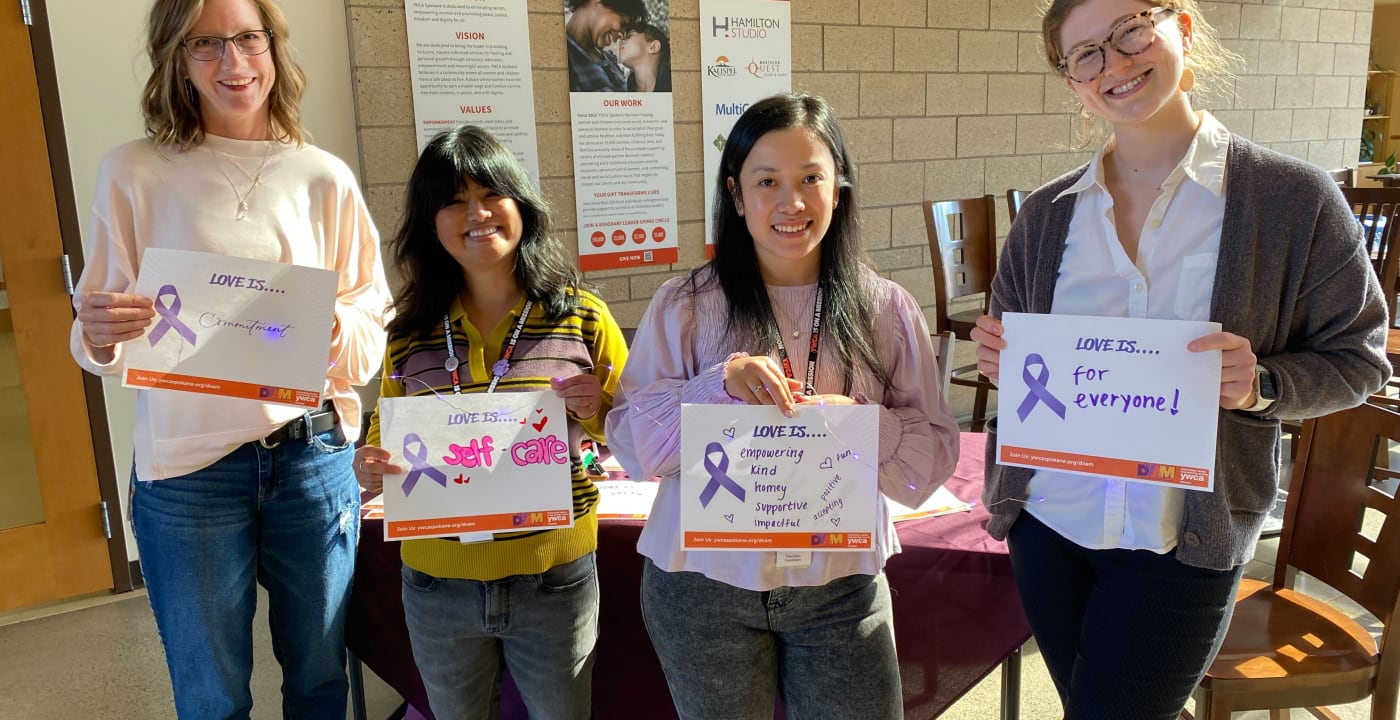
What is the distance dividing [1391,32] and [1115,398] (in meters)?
12.6

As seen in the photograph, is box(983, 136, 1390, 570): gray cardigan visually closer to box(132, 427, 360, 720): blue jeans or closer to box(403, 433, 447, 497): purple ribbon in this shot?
box(403, 433, 447, 497): purple ribbon

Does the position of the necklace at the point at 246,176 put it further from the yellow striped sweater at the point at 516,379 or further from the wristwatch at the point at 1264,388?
the wristwatch at the point at 1264,388

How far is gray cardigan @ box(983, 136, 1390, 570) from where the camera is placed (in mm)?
1069

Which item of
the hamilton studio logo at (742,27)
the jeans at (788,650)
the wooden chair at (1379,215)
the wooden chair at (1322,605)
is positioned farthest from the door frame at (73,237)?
the wooden chair at (1379,215)

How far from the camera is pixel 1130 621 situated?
1166mm

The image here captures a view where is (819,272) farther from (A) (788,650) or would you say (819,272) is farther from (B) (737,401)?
(A) (788,650)

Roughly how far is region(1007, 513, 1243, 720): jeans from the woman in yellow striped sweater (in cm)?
74

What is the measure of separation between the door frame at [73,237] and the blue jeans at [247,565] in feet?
5.99

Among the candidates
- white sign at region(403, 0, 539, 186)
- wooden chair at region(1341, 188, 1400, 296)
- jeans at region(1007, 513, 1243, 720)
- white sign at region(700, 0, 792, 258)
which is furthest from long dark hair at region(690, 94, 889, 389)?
wooden chair at region(1341, 188, 1400, 296)

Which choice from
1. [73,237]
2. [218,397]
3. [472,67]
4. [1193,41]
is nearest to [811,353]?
[1193,41]

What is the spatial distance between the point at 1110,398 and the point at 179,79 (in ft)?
4.91

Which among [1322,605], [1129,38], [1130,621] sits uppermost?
[1129,38]

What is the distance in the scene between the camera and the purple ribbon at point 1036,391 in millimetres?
1135

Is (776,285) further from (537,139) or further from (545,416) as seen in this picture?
(537,139)
